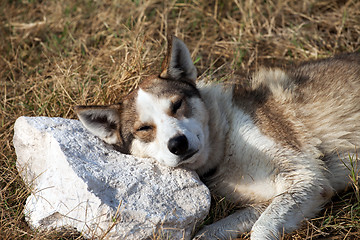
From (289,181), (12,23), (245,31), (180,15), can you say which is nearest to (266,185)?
(289,181)

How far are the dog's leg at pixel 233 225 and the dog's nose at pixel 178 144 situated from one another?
644 mm

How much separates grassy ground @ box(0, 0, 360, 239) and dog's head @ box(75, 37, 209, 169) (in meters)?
0.83

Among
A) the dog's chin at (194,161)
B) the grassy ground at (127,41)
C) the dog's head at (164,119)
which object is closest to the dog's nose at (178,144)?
the dog's head at (164,119)

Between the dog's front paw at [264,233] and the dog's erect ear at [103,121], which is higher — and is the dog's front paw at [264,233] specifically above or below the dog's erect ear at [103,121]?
below

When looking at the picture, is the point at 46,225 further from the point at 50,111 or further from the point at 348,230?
the point at 348,230

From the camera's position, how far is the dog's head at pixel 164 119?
3.30 m

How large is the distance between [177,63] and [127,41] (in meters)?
1.53

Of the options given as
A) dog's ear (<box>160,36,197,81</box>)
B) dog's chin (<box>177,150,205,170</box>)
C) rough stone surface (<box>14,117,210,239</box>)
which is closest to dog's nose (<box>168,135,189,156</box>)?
dog's chin (<box>177,150,205,170</box>)

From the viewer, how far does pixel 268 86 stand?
3.87m

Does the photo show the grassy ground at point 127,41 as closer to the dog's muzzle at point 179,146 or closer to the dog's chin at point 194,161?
the dog's chin at point 194,161

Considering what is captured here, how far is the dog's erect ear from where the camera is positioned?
3.55m

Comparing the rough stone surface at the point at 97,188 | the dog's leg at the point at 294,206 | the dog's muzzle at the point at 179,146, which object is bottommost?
the rough stone surface at the point at 97,188

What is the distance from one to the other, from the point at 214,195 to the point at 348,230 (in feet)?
3.49

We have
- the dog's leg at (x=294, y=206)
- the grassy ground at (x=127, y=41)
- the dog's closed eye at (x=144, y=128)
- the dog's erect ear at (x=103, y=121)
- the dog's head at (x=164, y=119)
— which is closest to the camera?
the dog's leg at (x=294, y=206)
